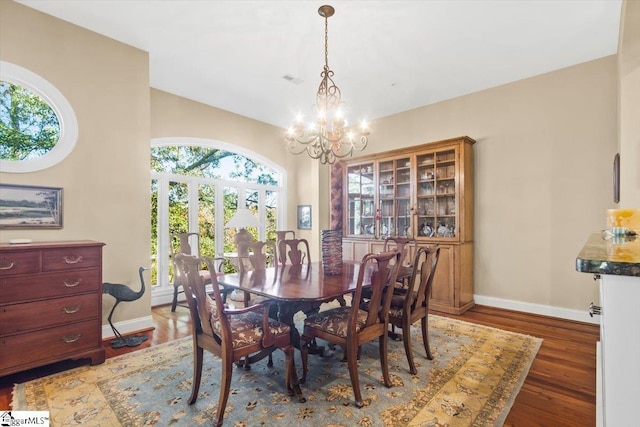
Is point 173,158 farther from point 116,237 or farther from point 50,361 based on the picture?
point 50,361

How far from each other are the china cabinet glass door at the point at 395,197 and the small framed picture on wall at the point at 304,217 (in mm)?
1762

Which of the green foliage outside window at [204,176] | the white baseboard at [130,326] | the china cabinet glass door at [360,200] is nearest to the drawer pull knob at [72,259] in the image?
the white baseboard at [130,326]

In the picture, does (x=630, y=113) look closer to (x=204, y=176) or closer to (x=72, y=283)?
(x=72, y=283)

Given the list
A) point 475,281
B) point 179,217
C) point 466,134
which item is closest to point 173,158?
point 179,217

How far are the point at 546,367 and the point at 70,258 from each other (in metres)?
4.13

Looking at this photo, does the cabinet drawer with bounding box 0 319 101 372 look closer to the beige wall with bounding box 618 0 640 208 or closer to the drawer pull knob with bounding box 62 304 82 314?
the drawer pull knob with bounding box 62 304 82 314

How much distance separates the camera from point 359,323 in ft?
7.24

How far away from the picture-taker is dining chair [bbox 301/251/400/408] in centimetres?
204

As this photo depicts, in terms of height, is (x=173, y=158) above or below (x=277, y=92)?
below

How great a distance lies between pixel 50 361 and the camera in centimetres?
246

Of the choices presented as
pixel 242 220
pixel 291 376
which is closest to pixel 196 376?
pixel 291 376

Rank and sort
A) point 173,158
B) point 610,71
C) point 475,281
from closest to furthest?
1. point 610,71
2. point 475,281
3. point 173,158

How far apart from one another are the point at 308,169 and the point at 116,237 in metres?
3.86

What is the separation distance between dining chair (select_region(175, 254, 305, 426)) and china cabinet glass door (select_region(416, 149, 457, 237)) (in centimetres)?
313
